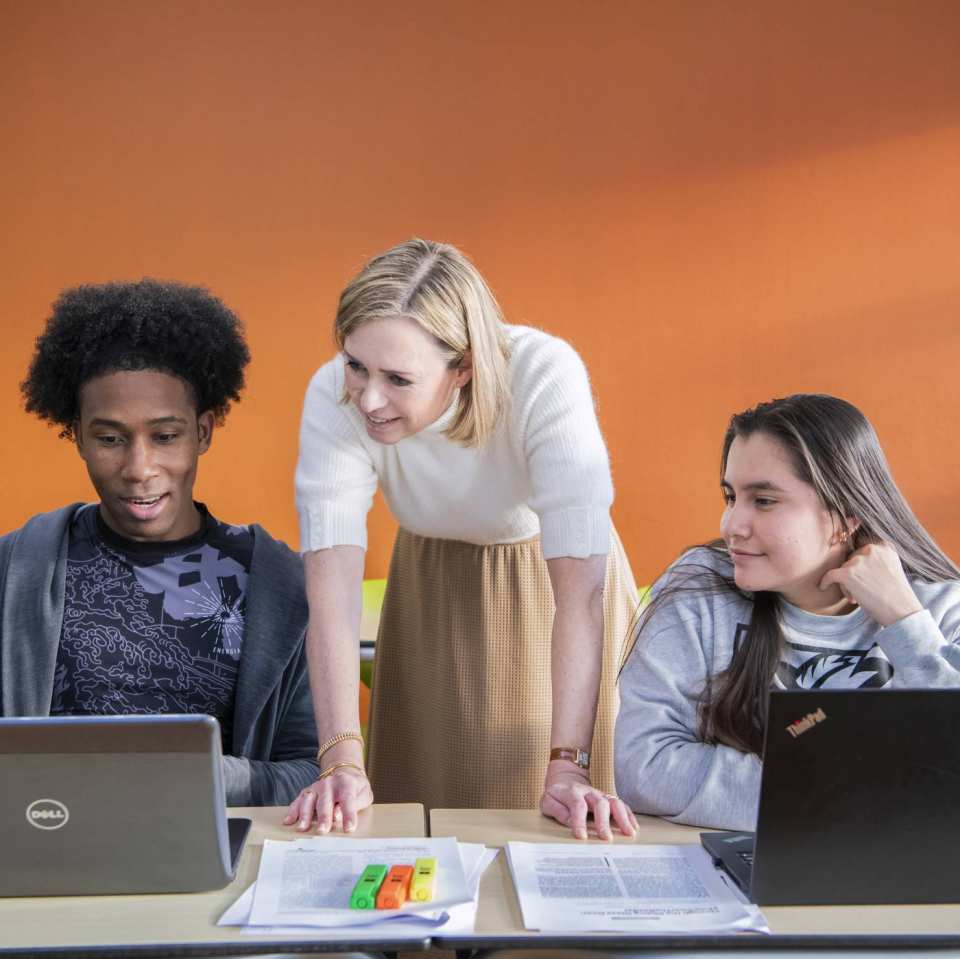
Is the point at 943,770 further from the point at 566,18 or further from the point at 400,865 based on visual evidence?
the point at 566,18

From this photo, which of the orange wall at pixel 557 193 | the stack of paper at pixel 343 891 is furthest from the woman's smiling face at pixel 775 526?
the orange wall at pixel 557 193

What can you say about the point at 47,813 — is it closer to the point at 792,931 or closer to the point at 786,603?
the point at 792,931

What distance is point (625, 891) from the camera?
115 cm

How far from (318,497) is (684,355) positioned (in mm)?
2084

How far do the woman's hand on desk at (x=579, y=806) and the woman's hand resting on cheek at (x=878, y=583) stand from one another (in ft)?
1.36

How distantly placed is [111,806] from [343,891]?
0.80ft

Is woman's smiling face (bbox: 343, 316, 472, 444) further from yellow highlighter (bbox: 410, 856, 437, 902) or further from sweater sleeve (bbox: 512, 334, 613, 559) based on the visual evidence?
yellow highlighter (bbox: 410, 856, 437, 902)

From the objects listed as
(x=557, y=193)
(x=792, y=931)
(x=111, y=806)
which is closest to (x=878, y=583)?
(x=792, y=931)

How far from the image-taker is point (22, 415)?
3.41 meters

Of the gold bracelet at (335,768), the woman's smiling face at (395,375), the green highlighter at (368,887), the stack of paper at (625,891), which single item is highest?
the woman's smiling face at (395,375)

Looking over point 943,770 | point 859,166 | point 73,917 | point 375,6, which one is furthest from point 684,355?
point 73,917

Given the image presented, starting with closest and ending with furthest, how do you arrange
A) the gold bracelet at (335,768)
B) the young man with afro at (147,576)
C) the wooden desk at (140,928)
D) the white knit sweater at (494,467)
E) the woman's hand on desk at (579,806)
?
the wooden desk at (140,928) → the woman's hand on desk at (579,806) → the gold bracelet at (335,768) → the white knit sweater at (494,467) → the young man with afro at (147,576)

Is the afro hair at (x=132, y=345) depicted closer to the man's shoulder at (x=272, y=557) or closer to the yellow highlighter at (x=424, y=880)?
the man's shoulder at (x=272, y=557)

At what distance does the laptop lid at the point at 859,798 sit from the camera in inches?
40.9
